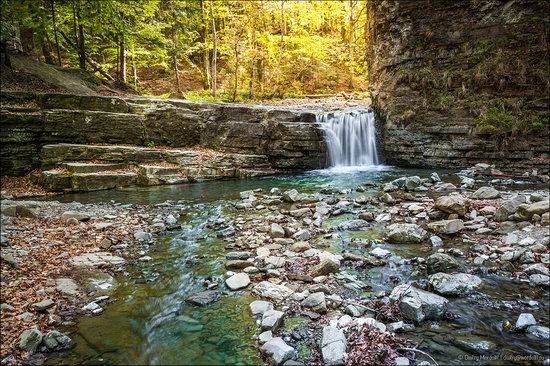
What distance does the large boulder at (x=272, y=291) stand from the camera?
3.82 m

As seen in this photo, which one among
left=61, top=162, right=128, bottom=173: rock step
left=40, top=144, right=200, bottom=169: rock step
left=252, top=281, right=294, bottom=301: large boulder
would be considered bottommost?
left=252, top=281, right=294, bottom=301: large boulder

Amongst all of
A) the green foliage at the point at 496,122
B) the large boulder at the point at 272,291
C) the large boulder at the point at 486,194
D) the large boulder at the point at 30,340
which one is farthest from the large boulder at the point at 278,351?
the green foliage at the point at 496,122

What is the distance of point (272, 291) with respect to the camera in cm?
392

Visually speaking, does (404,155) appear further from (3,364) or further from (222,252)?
(3,364)

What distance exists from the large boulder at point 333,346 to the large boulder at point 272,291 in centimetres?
87

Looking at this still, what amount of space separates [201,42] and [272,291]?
25594 millimetres

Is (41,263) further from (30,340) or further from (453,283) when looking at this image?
(453,283)

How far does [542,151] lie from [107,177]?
51.2 feet

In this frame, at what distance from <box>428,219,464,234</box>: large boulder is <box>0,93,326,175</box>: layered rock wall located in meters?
8.85

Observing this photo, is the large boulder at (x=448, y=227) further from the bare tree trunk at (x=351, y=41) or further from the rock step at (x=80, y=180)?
the bare tree trunk at (x=351, y=41)

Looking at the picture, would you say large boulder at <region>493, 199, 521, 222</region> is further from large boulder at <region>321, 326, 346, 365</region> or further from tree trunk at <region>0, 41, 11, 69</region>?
tree trunk at <region>0, 41, 11, 69</region>

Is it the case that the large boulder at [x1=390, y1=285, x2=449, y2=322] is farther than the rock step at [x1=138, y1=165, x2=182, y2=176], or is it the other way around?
the rock step at [x1=138, y1=165, x2=182, y2=176]

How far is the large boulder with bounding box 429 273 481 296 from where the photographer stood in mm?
3805

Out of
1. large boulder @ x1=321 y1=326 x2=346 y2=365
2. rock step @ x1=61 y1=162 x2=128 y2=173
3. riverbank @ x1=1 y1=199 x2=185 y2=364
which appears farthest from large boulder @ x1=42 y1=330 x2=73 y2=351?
rock step @ x1=61 y1=162 x2=128 y2=173
